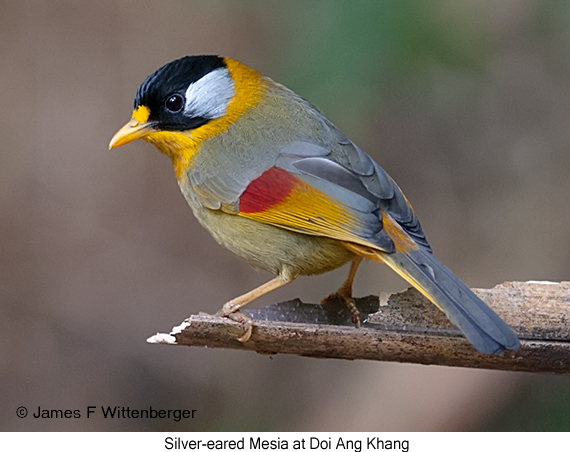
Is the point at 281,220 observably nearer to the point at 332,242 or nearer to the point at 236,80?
the point at 332,242

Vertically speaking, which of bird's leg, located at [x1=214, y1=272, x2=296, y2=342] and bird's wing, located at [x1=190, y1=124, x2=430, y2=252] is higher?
bird's wing, located at [x1=190, y1=124, x2=430, y2=252]

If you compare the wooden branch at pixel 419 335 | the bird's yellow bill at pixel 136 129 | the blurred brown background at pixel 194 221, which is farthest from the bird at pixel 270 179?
the blurred brown background at pixel 194 221

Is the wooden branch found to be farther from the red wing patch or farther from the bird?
the red wing patch

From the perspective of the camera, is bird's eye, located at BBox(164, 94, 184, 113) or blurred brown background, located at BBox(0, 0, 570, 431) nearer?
bird's eye, located at BBox(164, 94, 184, 113)

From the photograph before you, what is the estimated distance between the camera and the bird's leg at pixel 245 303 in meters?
2.93

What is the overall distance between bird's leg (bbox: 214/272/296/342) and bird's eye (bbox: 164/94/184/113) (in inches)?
30.4

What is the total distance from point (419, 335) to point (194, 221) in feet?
10.4

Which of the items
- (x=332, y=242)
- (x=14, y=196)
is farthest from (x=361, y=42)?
(x=14, y=196)

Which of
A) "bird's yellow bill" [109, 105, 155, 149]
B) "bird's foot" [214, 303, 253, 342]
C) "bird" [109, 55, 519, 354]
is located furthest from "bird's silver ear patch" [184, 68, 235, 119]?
"bird's foot" [214, 303, 253, 342]

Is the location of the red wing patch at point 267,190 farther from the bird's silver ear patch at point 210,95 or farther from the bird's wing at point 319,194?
the bird's silver ear patch at point 210,95

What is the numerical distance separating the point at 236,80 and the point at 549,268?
8.79 feet

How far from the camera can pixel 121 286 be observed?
5.54 metres

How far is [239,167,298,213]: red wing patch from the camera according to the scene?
3203mm

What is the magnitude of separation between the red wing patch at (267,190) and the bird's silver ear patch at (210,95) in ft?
1.27
